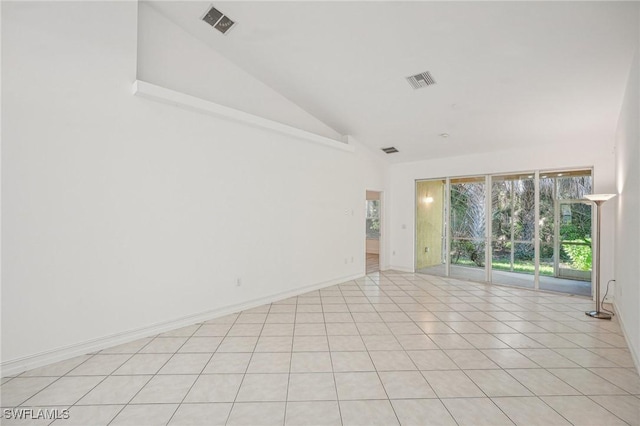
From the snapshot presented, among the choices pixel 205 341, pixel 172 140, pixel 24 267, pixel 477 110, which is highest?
pixel 477 110

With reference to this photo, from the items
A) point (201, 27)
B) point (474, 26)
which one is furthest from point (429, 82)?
point (201, 27)

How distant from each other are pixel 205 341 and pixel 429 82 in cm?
437

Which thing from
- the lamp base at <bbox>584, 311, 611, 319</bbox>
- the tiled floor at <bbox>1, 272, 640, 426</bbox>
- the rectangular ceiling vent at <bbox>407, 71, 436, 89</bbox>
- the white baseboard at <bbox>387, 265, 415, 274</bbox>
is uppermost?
the rectangular ceiling vent at <bbox>407, 71, 436, 89</bbox>

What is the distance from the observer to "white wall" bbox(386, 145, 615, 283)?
15.6ft

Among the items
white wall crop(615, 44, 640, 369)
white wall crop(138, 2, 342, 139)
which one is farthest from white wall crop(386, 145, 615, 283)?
white wall crop(138, 2, 342, 139)

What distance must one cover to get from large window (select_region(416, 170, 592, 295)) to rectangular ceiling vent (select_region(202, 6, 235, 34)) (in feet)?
17.3

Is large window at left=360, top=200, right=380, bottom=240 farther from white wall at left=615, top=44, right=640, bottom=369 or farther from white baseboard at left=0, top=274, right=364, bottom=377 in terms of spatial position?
white wall at left=615, top=44, right=640, bottom=369

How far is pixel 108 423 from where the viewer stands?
6.33 feet

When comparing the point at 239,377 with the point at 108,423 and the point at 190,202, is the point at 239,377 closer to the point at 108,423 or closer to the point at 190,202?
the point at 108,423

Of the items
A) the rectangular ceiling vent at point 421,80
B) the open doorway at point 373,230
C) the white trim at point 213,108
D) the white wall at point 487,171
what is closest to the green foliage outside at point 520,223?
the white wall at point 487,171

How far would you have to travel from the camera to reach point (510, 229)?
5.84 m

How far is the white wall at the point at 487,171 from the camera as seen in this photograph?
15.6 ft

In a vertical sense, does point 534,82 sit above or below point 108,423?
above

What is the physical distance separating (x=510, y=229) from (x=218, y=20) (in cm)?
624
